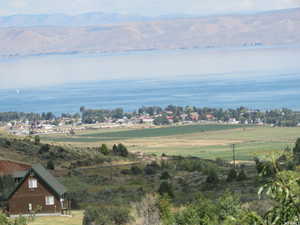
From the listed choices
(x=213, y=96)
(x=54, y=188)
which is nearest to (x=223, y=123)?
(x=213, y=96)

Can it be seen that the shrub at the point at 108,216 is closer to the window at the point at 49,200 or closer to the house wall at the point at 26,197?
the window at the point at 49,200

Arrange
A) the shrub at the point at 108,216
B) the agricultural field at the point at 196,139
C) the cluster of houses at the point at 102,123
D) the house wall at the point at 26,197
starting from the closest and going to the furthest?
the shrub at the point at 108,216
the house wall at the point at 26,197
the agricultural field at the point at 196,139
the cluster of houses at the point at 102,123

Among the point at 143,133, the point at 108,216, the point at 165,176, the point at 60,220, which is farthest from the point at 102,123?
the point at 108,216

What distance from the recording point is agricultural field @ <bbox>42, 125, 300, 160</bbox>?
276 feet

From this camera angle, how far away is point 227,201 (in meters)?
23.1

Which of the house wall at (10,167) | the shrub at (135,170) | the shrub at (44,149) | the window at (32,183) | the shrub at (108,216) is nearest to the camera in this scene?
the shrub at (108,216)

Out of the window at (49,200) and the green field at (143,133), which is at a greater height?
the green field at (143,133)

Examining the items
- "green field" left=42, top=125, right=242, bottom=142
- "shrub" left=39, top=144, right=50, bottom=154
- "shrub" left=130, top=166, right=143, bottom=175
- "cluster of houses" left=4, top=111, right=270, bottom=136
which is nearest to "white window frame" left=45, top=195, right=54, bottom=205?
"shrub" left=130, top=166, right=143, bottom=175

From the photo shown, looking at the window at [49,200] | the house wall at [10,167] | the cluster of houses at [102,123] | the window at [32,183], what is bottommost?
the window at [49,200]

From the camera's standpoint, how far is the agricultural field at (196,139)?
276ft

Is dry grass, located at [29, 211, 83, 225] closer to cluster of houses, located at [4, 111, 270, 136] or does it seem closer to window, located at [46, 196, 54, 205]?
window, located at [46, 196, 54, 205]

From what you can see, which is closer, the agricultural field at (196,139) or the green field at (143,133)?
the agricultural field at (196,139)

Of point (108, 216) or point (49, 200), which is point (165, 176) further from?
point (108, 216)

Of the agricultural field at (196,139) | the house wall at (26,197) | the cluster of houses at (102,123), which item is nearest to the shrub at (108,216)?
the house wall at (26,197)
